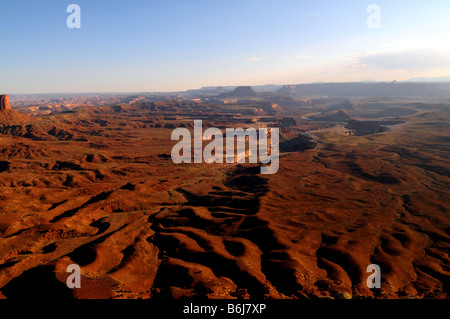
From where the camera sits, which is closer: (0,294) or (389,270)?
(0,294)

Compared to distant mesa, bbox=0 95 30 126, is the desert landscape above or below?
below

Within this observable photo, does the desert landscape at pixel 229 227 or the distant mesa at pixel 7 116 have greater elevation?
the distant mesa at pixel 7 116

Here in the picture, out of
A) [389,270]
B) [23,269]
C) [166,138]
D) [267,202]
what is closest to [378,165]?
[267,202]

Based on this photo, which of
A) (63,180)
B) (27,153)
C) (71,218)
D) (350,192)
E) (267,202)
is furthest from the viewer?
(27,153)

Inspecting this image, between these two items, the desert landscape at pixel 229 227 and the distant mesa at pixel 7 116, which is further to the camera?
the distant mesa at pixel 7 116

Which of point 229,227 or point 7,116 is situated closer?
point 229,227

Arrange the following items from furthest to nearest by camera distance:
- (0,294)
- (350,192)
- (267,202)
Answer: 1. (350,192)
2. (267,202)
3. (0,294)

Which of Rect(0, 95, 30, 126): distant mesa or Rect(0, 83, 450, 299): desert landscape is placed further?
Rect(0, 95, 30, 126): distant mesa

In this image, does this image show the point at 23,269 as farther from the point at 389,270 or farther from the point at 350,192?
the point at 350,192

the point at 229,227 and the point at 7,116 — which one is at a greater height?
the point at 7,116
